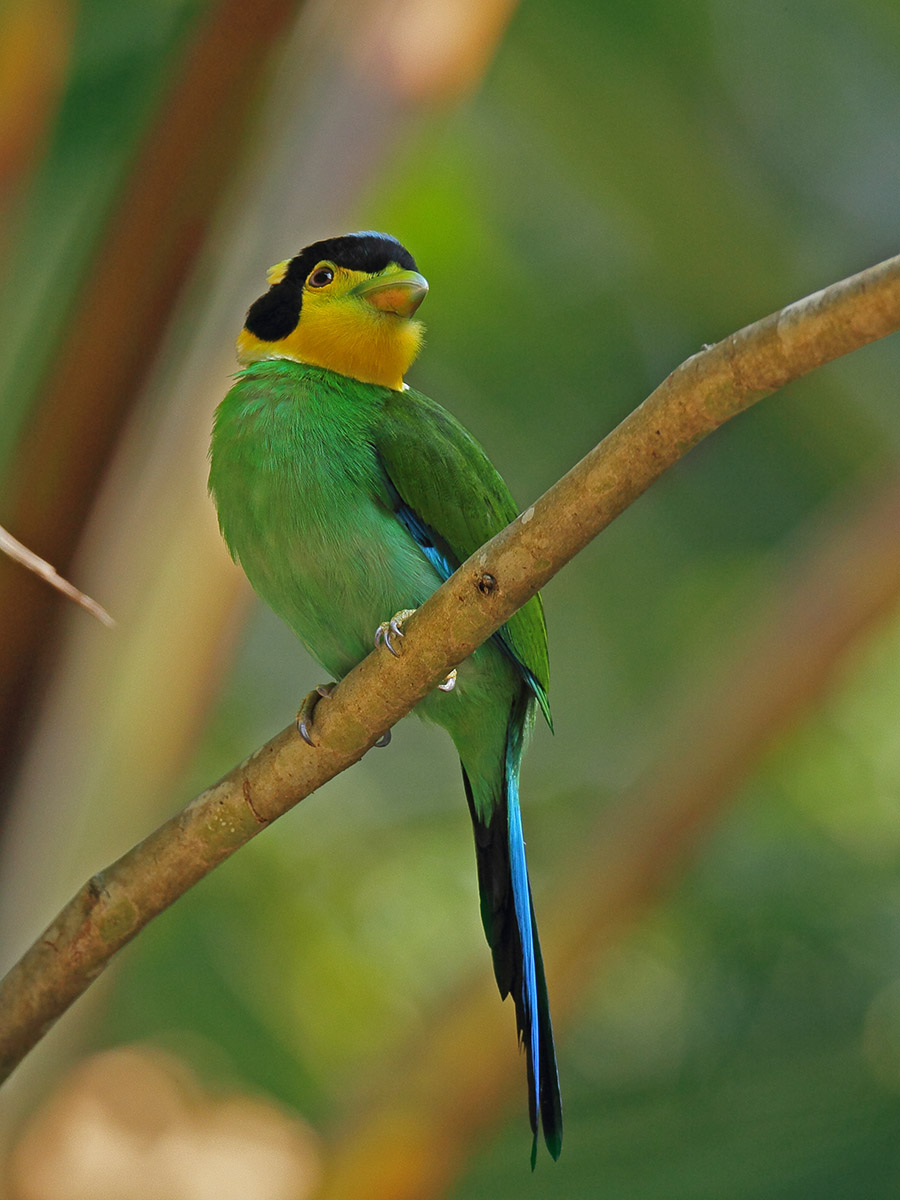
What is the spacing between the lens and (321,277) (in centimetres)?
266

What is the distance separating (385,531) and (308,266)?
723 millimetres

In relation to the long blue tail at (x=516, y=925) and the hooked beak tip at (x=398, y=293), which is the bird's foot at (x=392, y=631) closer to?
the long blue tail at (x=516, y=925)

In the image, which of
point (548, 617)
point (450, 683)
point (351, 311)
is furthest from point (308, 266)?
point (548, 617)

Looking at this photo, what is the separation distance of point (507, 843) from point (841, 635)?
116 cm

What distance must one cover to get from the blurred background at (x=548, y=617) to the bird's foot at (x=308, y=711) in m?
0.90

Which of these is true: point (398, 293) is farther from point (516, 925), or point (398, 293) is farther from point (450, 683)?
point (516, 925)

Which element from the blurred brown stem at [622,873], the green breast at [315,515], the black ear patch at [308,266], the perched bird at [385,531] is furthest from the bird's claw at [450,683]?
the blurred brown stem at [622,873]

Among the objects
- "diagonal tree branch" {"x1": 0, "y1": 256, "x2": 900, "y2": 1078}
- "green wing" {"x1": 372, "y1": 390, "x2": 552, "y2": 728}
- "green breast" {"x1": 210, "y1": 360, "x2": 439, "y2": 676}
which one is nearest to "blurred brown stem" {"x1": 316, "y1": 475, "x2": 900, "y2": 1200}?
"green wing" {"x1": 372, "y1": 390, "x2": 552, "y2": 728}

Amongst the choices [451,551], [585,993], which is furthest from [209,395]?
[585,993]

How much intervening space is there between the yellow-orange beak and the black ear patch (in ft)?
0.24

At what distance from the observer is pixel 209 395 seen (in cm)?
318

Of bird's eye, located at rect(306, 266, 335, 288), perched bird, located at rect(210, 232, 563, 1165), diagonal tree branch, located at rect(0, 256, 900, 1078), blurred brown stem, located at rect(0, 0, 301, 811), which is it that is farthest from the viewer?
blurred brown stem, located at rect(0, 0, 301, 811)

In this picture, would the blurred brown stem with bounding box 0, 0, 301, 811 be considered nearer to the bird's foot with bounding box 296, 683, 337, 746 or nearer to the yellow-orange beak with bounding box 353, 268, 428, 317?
the yellow-orange beak with bounding box 353, 268, 428, 317

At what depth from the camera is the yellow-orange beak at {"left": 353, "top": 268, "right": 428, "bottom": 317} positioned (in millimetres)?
2498
